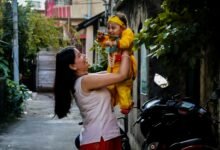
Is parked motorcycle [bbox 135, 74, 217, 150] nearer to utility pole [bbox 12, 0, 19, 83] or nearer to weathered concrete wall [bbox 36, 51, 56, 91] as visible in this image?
utility pole [bbox 12, 0, 19, 83]

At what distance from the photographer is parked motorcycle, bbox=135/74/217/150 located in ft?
15.5

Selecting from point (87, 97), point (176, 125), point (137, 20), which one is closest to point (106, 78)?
point (87, 97)

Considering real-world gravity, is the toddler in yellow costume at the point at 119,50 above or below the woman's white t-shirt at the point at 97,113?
above

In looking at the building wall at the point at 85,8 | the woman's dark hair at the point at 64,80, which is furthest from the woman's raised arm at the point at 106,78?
the building wall at the point at 85,8

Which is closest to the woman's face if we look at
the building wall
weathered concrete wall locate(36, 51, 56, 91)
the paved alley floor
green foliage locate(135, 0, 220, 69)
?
green foliage locate(135, 0, 220, 69)

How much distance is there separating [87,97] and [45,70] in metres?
30.5

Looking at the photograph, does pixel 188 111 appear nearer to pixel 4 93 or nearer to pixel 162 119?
pixel 162 119

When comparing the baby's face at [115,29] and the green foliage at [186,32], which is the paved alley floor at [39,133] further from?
the green foliage at [186,32]

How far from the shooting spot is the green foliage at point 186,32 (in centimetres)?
390

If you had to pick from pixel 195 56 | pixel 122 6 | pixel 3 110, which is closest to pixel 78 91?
pixel 195 56

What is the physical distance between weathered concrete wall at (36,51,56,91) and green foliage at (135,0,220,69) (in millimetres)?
28176

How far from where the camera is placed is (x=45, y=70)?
1351 inches

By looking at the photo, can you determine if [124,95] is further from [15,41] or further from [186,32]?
[15,41]

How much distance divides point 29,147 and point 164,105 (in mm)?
6450
